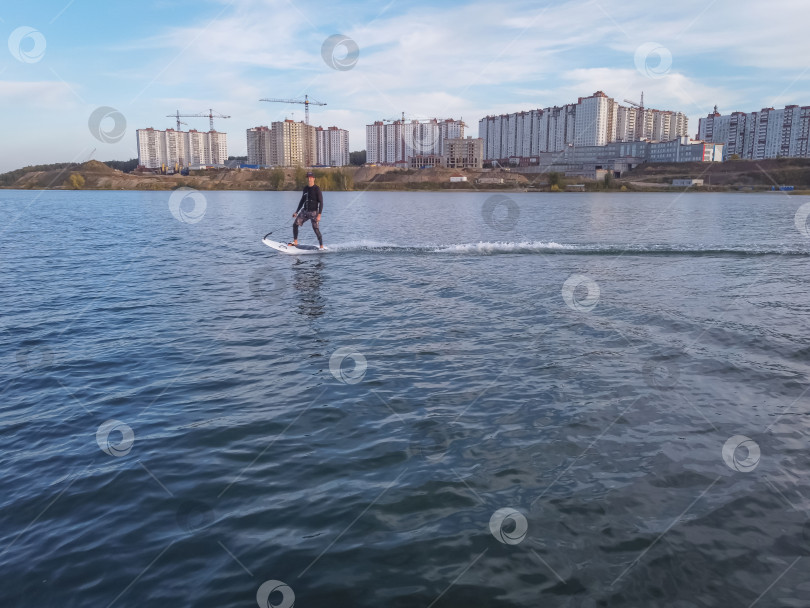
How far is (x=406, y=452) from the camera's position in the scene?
24.9ft

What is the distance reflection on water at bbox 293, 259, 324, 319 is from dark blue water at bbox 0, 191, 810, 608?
27 centimetres

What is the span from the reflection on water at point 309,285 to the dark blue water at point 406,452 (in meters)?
0.27

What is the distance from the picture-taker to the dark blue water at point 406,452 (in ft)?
17.5

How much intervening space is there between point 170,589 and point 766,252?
32.3 meters

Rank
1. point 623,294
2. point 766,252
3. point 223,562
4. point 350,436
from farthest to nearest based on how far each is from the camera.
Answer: point 766,252 < point 623,294 < point 350,436 < point 223,562

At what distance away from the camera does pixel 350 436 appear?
8.08 metres

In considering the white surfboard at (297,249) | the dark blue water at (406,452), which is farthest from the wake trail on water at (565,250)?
the dark blue water at (406,452)

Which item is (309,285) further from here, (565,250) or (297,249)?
(565,250)

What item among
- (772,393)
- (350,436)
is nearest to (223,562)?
(350,436)

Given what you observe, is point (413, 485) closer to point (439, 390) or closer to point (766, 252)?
point (439, 390)

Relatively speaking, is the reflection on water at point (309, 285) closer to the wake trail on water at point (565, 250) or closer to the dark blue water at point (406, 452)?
the dark blue water at point (406, 452)

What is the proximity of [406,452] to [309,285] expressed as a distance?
13.0m

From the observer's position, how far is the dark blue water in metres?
5.32

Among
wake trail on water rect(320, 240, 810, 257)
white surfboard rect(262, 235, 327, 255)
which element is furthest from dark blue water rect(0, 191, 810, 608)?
wake trail on water rect(320, 240, 810, 257)
